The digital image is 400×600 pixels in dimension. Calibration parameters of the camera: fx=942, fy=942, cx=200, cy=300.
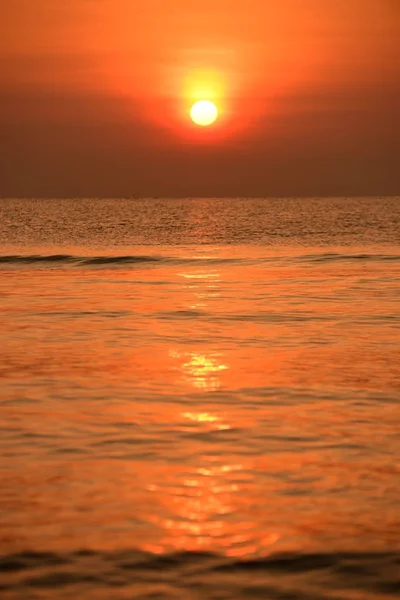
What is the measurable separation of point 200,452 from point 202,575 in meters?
3.02

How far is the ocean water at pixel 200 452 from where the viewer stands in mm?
6742

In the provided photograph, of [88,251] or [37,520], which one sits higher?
[88,251]

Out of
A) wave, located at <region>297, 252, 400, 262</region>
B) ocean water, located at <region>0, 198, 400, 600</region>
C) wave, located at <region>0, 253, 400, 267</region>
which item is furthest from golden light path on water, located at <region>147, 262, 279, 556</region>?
wave, located at <region>297, 252, 400, 262</region>

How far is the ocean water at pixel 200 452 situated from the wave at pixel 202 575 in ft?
0.05

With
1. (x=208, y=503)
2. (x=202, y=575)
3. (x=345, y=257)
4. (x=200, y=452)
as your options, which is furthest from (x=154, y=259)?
(x=202, y=575)

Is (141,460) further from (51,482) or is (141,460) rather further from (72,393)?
(72,393)

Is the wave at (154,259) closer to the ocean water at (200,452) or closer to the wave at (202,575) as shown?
the ocean water at (200,452)

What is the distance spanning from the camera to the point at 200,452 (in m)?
9.66

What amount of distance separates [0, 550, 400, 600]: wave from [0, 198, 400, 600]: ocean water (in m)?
0.01

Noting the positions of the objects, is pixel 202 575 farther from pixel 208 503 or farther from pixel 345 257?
pixel 345 257

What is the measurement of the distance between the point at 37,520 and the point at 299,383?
6281 mm

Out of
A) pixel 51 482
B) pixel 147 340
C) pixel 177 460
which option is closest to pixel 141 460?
pixel 177 460

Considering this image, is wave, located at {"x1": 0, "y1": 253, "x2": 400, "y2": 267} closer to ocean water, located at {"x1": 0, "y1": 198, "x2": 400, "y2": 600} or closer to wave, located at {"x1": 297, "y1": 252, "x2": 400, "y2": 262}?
wave, located at {"x1": 297, "y1": 252, "x2": 400, "y2": 262}

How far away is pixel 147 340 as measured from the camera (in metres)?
17.8
